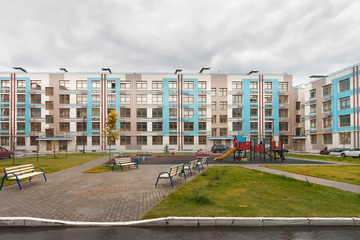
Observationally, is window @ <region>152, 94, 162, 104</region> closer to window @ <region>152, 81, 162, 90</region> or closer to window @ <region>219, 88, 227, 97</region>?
window @ <region>152, 81, 162, 90</region>

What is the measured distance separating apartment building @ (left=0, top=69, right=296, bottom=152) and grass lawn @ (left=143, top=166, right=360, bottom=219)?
35.8 meters

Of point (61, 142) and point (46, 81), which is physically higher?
point (46, 81)

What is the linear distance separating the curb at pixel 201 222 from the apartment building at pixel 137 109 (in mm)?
38915

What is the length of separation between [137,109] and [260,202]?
132 feet

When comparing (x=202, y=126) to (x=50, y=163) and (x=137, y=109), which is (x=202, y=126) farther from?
(x=50, y=163)

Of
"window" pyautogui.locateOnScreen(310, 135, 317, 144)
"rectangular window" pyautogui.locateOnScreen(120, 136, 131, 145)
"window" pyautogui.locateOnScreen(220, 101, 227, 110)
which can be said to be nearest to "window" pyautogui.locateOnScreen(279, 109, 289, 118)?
"window" pyautogui.locateOnScreen(310, 135, 317, 144)

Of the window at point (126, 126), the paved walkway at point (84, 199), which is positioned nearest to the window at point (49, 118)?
the window at point (126, 126)

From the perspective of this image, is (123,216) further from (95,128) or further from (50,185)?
(95,128)

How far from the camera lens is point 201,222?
5.74 meters

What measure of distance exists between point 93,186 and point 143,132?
3500cm

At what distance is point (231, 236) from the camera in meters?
5.15

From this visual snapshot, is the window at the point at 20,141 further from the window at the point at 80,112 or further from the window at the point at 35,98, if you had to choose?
the window at the point at 80,112

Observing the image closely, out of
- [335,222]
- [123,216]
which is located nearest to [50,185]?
[123,216]

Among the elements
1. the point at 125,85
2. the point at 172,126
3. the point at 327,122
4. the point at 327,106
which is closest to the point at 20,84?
A: the point at 125,85
